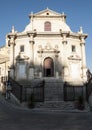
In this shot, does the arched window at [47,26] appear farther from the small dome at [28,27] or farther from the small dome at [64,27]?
the small dome at [28,27]

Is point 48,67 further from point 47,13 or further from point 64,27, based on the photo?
point 47,13

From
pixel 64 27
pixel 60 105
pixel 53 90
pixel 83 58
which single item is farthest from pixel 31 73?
pixel 60 105

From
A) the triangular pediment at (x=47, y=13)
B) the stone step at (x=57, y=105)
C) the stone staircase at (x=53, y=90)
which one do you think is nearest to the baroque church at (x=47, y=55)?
the stone staircase at (x=53, y=90)

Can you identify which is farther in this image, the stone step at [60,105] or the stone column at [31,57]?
the stone column at [31,57]

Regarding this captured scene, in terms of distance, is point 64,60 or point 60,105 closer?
point 60,105

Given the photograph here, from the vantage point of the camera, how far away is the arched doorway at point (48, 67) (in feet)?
115

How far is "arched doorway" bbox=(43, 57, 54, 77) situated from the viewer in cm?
3512

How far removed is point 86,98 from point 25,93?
6.12 metres

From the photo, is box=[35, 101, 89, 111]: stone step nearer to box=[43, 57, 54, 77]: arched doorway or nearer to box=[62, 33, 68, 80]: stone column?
box=[62, 33, 68, 80]: stone column

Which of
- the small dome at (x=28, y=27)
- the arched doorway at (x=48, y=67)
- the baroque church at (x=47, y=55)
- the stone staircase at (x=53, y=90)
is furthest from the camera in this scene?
the small dome at (x=28, y=27)

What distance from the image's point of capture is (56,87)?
31.1m

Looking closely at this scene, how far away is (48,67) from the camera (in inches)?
1398

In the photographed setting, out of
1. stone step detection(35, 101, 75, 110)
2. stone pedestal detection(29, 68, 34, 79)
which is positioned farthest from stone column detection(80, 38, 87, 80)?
stone step detection(35, 101, 75, 110)

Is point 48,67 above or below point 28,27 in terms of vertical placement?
below
